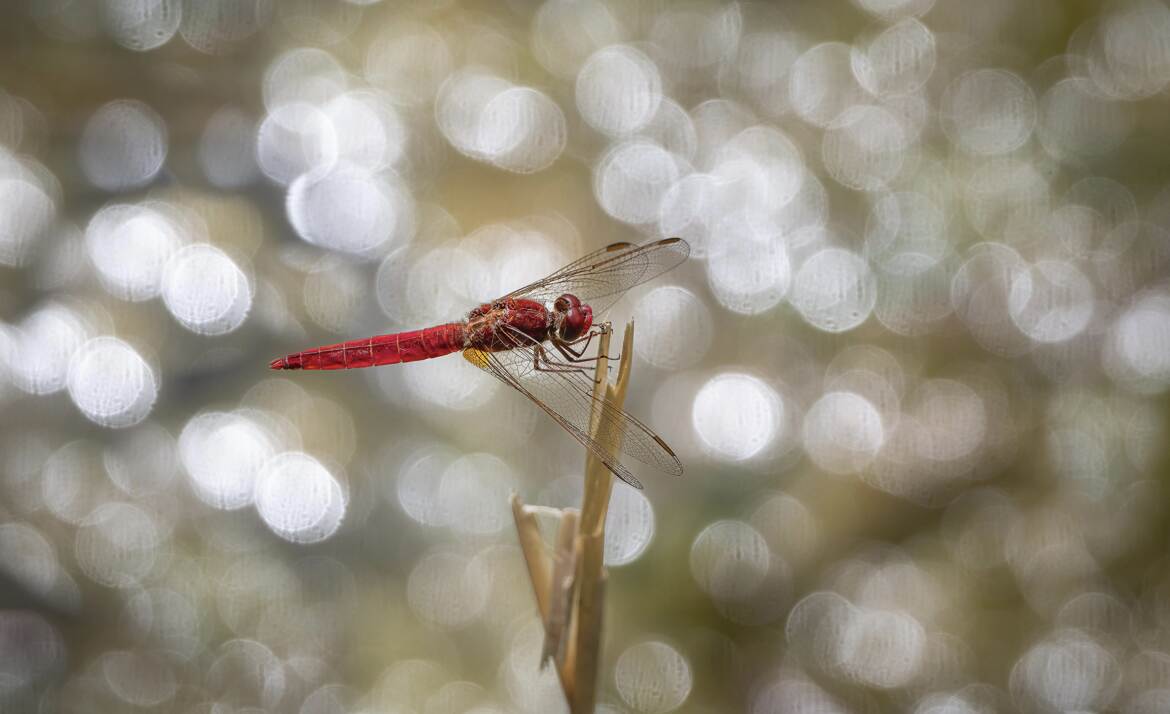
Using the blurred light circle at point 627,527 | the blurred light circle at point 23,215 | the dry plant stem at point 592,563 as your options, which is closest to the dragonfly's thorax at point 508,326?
the dry plant stem at point 592,563

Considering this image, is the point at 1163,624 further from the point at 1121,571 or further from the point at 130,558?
the point at 130,558

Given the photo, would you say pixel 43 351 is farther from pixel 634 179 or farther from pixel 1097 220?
pixel 1097 220

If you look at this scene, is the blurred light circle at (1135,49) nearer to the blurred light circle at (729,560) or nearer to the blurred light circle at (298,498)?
the blurred light circle at (729,560)

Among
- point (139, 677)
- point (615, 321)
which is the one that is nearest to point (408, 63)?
point (615, 321)

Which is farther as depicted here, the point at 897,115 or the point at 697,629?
the point at 897,115

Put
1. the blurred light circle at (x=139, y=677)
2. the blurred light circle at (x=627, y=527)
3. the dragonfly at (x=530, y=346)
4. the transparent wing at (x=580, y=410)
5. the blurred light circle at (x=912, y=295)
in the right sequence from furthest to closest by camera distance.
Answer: the blurred light circle at (x=912, y=295) → the blurred light circle at (x=627, y=527) → the blurred light circle at (x=139, y=677) → the dragonfly at (x=530, y=346) → the transparent wing at (x=580, y=410)

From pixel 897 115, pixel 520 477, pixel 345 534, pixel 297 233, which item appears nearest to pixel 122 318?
pixel 297 233
